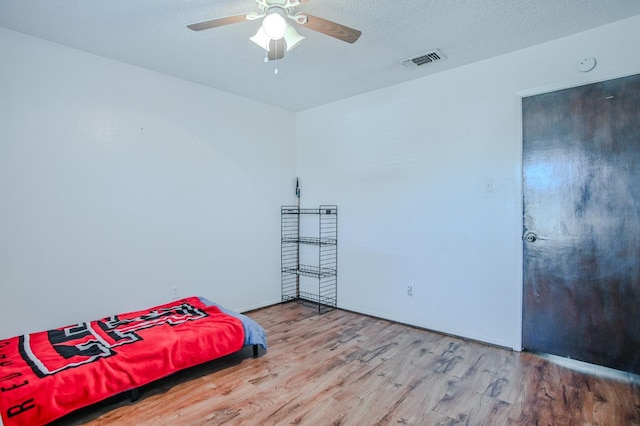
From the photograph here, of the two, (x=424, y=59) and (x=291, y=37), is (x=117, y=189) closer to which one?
(x=291, y=37)

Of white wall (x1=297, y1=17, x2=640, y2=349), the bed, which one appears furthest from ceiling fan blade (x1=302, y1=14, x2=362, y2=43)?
the bed

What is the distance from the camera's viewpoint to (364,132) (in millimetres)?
3912

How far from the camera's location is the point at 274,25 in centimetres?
190

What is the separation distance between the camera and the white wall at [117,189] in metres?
2.55

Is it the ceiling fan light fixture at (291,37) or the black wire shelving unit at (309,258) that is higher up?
the ceiling fan light fixture at (291,37)

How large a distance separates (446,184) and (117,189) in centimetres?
309

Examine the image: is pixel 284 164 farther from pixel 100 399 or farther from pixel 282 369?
pixel 100 399

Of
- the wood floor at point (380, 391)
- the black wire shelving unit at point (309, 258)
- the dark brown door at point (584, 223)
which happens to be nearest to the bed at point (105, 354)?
the wood floor at point (380, 391)

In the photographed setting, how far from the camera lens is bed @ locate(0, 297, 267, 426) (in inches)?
71.1

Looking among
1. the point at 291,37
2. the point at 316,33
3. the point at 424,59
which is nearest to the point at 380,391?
the point at 291,37

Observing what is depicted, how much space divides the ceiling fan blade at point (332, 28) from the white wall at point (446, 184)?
1662mm

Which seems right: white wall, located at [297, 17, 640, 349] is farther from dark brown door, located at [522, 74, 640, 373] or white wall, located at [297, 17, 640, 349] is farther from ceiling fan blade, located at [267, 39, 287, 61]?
ceiling fan blade, located at [267, 39, 287, 61]

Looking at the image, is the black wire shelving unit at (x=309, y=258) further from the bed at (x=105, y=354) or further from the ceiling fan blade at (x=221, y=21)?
the ceiling fan blade at (x=221, y=21)

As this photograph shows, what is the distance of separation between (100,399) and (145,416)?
281mm
